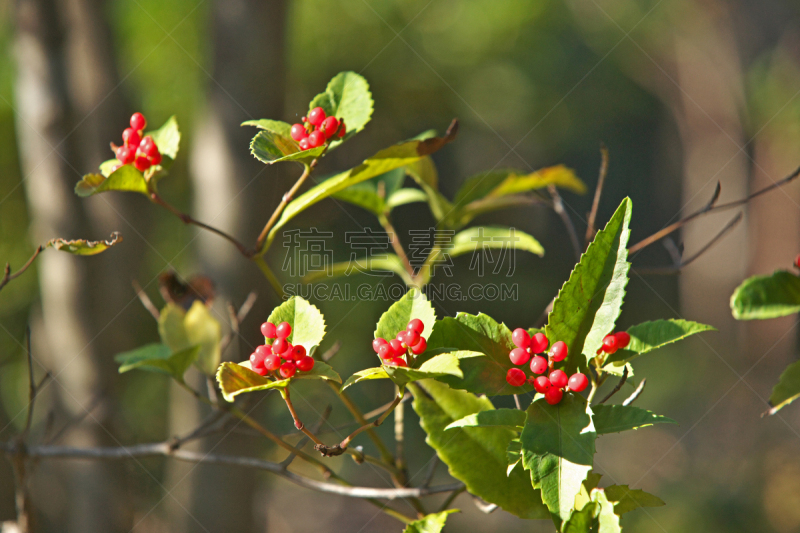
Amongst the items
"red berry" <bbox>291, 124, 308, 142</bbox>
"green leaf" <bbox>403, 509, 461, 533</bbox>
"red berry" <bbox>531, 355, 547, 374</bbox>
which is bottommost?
"green leaf" <bbox>403, 509, 461, 533</bbox>

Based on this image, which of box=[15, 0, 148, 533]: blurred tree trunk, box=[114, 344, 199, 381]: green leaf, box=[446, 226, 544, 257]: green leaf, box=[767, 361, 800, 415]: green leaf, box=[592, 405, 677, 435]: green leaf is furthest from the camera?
box=[15, 0, 148, 533]: blurred tree trunk

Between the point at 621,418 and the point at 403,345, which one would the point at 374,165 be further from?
the point at 621,418

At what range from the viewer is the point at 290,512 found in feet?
11.7

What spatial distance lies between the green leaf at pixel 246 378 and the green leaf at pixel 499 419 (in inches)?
4.2

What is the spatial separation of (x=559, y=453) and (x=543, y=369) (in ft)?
0.21

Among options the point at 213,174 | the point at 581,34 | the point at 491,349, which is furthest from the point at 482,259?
the point at 581,34

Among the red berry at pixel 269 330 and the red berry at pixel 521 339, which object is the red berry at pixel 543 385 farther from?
the red berry at pixel 269 330

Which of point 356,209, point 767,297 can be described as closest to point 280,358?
point 767,297

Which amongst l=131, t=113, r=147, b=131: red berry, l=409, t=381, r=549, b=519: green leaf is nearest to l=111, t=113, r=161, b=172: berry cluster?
l=131, t=113, r=147, b=131: red berry

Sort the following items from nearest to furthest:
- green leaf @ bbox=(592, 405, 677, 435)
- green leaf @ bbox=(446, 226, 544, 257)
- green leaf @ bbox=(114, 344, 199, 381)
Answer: green leaf @ bbox=(592, 405, 677, 435), green leaf @ bbox=(114, 344, 199, 381), green leaf @ bbox=(446, 226, 544, 257)

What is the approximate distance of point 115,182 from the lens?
51cm

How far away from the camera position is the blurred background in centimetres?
128

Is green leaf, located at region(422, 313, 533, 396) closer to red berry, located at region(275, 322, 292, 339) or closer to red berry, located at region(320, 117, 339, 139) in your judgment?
red berry, located at region(275, 322, 292, 339)

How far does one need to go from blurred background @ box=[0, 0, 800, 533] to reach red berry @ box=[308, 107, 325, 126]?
0.38 metres
